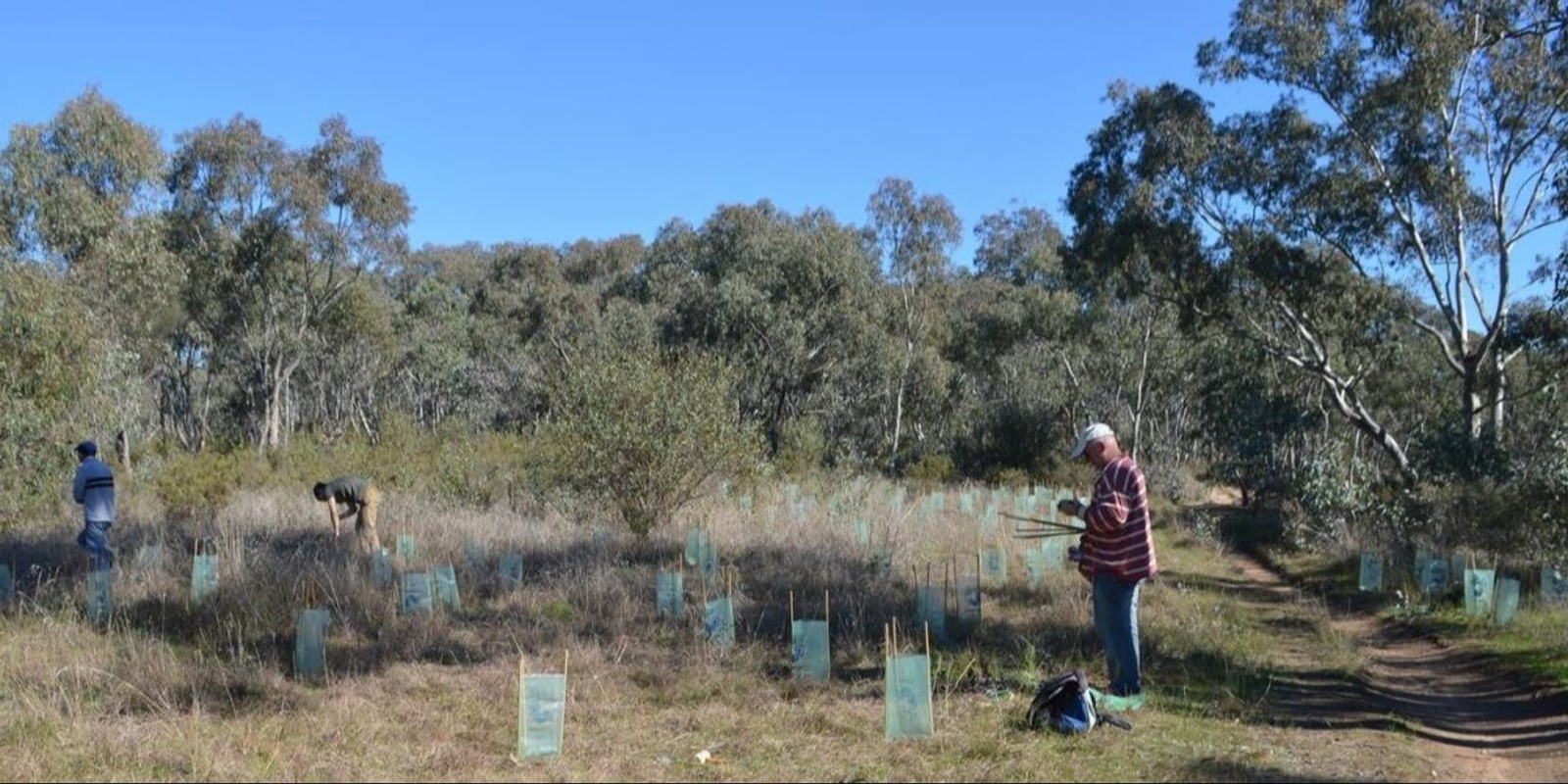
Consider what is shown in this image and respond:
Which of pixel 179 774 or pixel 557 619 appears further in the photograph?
pixel 557 619

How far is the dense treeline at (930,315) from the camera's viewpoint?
1448cm

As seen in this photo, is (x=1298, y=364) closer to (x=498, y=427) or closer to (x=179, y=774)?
(x=179, y=774)

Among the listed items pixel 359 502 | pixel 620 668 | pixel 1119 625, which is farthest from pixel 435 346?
pixel 1119 625

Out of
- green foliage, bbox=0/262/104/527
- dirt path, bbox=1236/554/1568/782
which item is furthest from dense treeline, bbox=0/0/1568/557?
dirt path, bbox=1236/554/1568/782

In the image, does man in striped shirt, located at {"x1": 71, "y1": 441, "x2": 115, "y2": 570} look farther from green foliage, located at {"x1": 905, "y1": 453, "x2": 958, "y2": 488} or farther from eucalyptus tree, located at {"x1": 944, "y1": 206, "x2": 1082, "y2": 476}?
eucalyptus tree, located at {"x1": 944, "y1": 206, "x2": 1082, "y2": 476}

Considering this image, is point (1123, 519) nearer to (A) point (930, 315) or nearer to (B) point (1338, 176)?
(B) point (1338, 176)

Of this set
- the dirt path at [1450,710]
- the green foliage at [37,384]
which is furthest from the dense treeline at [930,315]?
the dirt path at [1450,710]

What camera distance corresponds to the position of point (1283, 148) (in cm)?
1677

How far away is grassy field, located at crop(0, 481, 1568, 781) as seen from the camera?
17.4ft

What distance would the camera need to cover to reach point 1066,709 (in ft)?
19.1

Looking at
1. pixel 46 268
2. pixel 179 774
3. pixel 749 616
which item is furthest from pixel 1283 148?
pixel 46 268

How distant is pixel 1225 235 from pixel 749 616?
12.1 m

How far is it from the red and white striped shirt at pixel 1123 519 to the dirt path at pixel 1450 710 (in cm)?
133

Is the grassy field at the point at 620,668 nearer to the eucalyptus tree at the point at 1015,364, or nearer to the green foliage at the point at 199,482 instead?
the green foliage at the point at 199,482
